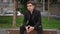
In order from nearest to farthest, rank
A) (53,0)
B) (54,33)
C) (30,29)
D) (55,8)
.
A: (30,29), (54,33), (53,0), (55,8)

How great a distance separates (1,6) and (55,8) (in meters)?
10.1

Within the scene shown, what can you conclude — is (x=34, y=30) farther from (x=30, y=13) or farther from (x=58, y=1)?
(x=58, y=1)

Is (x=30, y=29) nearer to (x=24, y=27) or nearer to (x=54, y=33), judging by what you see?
(x=24, y=27)

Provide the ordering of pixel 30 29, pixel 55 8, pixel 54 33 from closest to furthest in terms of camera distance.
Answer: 1. pixel 30 29
2. pixel 54 33
3. pixel 55 8

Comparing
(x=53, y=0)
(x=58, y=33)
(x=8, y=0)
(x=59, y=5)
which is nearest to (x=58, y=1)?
(x=59, y=5)

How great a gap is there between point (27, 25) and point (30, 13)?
364 mm

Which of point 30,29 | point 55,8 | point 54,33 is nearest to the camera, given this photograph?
point 30,29

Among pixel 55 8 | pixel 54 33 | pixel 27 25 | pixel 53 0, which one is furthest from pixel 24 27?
pixel 55 8

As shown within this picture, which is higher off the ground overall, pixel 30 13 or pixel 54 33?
pixel 30 13

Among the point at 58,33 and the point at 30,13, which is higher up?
the point at 30,13

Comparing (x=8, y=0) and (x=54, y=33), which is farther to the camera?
(x=8, y=0)

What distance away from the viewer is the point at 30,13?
6.96 m

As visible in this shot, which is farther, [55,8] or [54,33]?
[55,8]

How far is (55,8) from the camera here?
44094 mm
